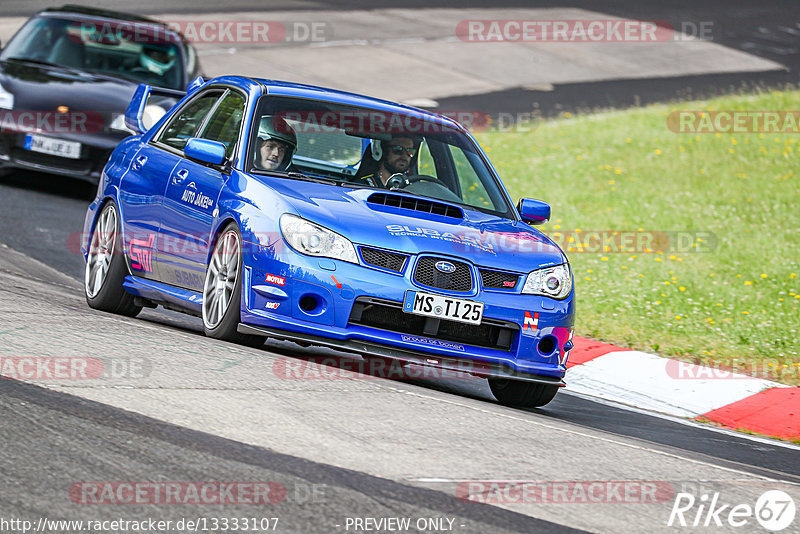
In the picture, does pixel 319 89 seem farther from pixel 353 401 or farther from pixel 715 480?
pixel 715 480

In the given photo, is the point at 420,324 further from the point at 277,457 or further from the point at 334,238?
the point at 277,457

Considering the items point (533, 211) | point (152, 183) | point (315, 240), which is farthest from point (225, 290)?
point (533, 211)

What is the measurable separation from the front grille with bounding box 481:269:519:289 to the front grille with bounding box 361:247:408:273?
458 millimetres

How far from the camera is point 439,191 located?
27.2 ft

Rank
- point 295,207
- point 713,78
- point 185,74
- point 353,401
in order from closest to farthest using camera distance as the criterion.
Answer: point 353,401
point 295,207
point 185,74
point 713,78

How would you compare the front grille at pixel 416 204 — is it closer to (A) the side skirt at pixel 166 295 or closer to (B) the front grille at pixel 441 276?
(B) the front grille at pixel 441 276

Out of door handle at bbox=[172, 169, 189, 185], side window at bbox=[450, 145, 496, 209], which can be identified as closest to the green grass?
side window at bbox=[450, 145, 496, 209]

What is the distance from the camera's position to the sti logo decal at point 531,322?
7.19 metres

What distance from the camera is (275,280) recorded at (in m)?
6.99

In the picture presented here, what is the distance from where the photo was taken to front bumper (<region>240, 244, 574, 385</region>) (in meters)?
6.92

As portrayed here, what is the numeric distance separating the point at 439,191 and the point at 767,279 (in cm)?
551

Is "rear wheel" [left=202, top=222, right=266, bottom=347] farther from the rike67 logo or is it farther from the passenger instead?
the rike67 logo

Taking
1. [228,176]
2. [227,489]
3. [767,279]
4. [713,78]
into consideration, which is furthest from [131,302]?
[713,78]

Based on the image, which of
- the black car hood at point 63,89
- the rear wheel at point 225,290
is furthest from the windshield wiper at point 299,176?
the black car hood at point 63,89
